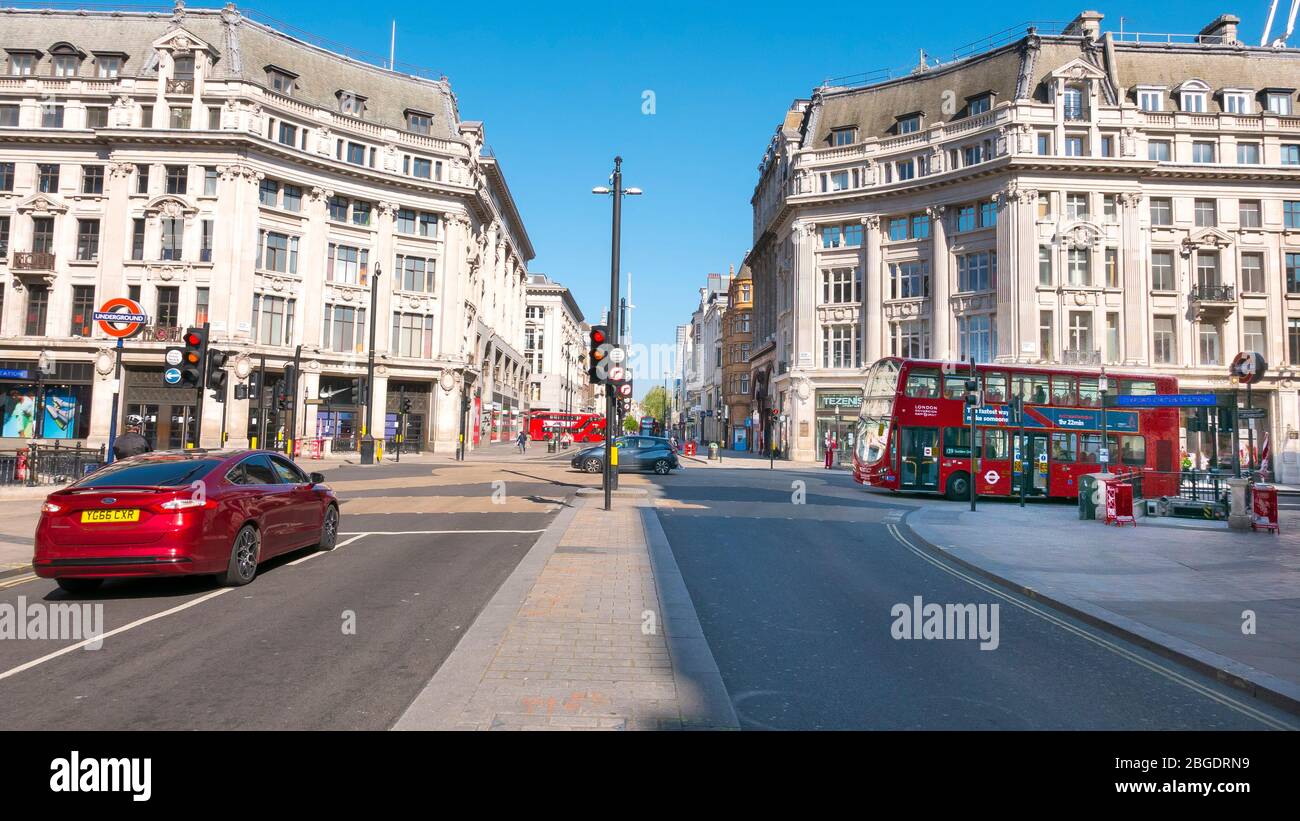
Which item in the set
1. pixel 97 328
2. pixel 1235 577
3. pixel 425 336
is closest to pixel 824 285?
pixel 425 336

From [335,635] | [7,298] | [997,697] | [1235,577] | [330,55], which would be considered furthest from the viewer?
[330,55]

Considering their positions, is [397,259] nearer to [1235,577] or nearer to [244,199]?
[244,199]

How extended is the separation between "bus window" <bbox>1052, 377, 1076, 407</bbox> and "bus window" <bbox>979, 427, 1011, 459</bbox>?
179cm

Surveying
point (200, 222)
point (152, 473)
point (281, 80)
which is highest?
point (281, 80)

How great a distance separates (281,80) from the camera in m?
41.9

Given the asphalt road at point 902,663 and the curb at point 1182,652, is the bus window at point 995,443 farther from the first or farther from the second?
the curb at point 1182,652

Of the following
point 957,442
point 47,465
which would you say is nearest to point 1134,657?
point 957,442

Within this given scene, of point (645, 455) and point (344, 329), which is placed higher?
point (344, 329)

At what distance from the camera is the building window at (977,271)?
39750 millimetres

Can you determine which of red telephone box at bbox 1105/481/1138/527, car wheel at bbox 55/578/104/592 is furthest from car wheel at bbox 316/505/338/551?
red telephone box at bbox 1105/481/1138/527

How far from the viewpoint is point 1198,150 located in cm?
3925

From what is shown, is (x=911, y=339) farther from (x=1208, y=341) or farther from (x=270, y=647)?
(x=270, y=647)

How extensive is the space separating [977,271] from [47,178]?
53.5 meters
